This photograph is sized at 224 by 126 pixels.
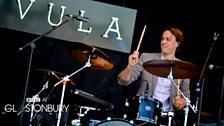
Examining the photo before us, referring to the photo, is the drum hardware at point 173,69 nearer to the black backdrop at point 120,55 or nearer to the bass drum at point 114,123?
the bass drum at point 114,123

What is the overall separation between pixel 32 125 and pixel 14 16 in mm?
1103

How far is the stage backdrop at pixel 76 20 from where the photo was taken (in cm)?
495

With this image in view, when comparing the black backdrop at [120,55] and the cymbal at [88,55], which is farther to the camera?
the black backdrop at [120,55]

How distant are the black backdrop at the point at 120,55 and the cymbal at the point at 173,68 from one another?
27.4 inches

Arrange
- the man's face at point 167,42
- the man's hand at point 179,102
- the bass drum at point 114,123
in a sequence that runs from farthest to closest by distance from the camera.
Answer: the man's face at point 167,42
the man's hand at point 179,102
the bass drum at point 114,123

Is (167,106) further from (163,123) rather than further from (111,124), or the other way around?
(111,124)

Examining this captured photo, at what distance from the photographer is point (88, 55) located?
4.33 m

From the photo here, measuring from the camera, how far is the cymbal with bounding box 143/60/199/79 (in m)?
4.01

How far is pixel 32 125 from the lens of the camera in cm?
456

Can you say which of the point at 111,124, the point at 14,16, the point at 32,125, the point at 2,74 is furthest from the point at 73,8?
the point at 111,124

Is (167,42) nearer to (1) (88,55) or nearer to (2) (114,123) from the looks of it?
(1) (88,55)

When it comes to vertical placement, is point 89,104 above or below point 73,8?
below

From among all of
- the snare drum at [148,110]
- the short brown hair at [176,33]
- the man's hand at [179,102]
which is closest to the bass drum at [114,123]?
the snare drum at [148,110]

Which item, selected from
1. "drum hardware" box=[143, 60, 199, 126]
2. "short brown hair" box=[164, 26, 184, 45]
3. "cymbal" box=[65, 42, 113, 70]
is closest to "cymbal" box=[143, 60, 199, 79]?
"drum hardware" box=[143, 60, 199, 126]
